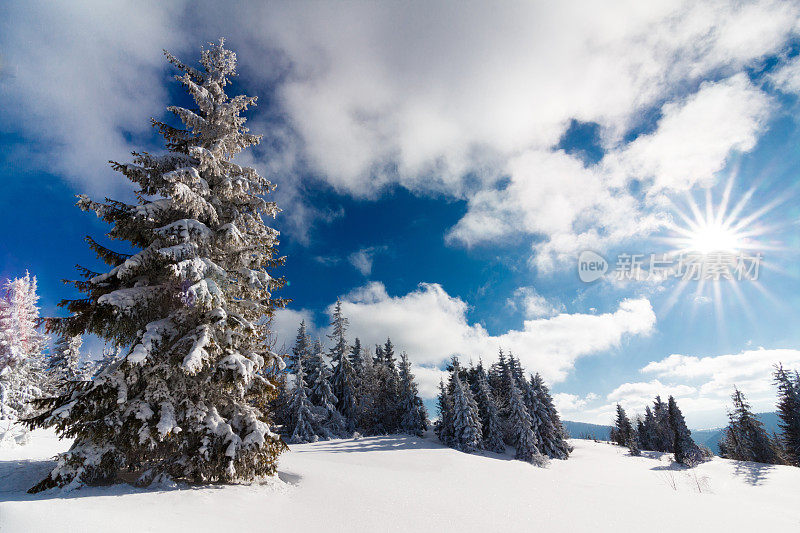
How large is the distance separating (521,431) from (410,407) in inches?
534

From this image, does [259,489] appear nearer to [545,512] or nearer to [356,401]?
[545,512]

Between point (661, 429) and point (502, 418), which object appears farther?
point (661, 429)

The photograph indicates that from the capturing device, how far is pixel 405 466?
16906 mm

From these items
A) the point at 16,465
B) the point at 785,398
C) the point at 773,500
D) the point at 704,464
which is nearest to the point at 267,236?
the point at 16,465

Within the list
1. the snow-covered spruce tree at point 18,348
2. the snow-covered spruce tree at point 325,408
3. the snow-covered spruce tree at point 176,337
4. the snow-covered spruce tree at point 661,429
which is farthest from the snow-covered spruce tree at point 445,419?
the snow-covered spruce tree at point 661,429

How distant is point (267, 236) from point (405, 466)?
45.9ft

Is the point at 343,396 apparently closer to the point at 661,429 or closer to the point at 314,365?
the point at 314,365

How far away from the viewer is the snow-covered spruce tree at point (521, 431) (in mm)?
36684

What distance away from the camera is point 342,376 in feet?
141

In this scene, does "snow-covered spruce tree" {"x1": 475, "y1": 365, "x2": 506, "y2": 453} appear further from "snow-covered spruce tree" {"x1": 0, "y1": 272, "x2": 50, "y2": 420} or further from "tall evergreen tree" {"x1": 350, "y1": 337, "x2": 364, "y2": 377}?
"snow-covered spruce tree" {"x1": 0, "y1": 272, "x2": 50, "y2": 420}

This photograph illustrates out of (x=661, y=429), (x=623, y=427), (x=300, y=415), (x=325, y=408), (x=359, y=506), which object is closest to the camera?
(x=359, y=506)

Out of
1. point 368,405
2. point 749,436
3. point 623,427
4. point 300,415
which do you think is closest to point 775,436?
point 749,436

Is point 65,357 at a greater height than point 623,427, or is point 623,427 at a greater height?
point 65,357

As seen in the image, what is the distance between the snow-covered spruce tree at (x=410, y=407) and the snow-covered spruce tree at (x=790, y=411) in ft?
140
